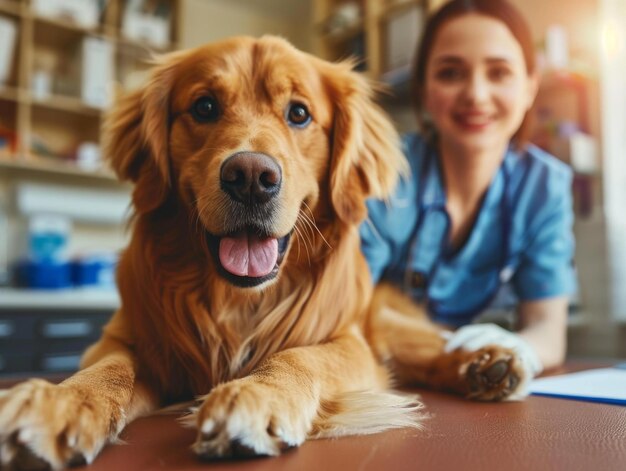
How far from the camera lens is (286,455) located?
632 millimetres

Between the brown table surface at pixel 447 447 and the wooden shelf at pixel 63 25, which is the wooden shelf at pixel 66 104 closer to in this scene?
the wooden shelf at pixel 63 25

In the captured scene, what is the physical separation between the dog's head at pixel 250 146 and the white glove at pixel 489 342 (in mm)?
335

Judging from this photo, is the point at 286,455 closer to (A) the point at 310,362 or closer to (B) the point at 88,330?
(A) the point at 310,362

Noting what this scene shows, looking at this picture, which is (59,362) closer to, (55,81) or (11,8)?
(55,81)

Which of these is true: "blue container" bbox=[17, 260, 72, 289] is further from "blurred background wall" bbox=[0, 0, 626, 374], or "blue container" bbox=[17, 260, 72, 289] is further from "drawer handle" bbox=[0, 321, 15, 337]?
"drawer handle" bbox=[0, 321, 15, 337]

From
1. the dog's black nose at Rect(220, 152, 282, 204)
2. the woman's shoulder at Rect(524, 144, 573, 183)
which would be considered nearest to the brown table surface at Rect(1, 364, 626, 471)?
the dog's black nose at Rect(220, 152, 282, 204)

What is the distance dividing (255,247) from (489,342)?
0.51m

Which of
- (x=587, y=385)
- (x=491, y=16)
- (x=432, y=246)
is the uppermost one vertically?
(x=491, y=16)

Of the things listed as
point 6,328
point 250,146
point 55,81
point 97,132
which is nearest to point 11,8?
point 55,81

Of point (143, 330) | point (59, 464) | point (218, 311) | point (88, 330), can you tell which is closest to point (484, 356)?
point (218, 311)

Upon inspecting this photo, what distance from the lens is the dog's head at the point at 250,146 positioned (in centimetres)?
88

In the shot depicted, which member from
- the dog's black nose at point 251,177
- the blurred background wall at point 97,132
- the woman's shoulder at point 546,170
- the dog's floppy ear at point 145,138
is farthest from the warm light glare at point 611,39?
the dog's black nose at point 251,177

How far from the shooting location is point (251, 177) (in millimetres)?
842

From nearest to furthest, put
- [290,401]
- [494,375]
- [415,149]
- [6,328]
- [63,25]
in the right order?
[290,401]
[494,375]
[415,149]
[6,328]
[63,25]
